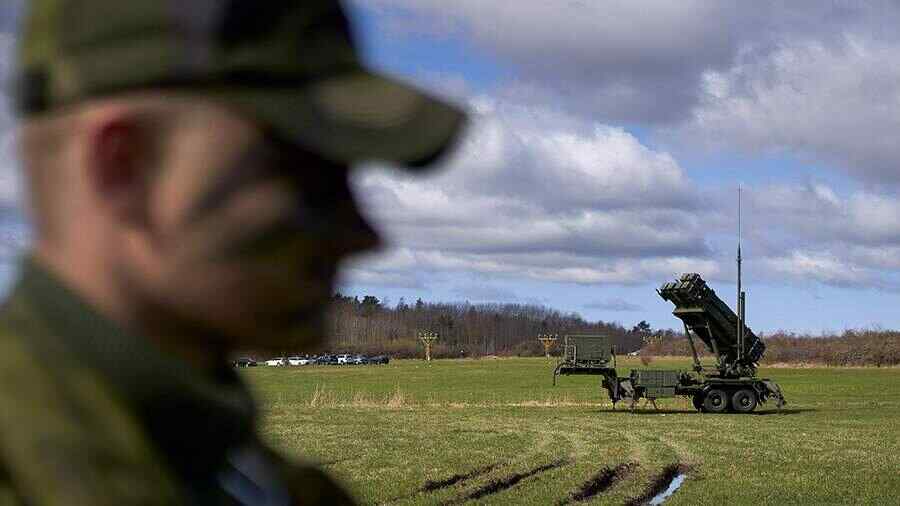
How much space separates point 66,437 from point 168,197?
171mm

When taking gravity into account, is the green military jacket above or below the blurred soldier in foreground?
below

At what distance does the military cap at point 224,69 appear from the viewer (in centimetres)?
74

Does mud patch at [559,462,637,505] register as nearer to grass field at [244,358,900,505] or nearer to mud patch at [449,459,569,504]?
grass field at [244,358,900,505]

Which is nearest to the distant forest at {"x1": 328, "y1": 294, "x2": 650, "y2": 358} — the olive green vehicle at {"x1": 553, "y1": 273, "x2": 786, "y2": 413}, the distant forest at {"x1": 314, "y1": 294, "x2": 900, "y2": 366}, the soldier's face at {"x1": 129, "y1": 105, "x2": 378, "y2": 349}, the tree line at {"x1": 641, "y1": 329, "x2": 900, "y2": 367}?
the distant forest at {"x1": 314, "y1": 294, "x2": 900, "y2": 366}

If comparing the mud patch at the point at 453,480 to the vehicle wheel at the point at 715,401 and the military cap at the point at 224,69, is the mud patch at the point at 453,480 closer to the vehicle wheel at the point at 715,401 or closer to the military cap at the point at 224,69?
the military cap at the point at 224,69

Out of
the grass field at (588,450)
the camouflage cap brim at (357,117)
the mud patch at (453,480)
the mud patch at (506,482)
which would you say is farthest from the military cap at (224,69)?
the mud patch at (453,480)

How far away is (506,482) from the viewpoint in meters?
14.5

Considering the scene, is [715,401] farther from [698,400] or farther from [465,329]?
[465,329]

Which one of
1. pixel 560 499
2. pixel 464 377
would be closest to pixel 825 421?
pixel 560 499

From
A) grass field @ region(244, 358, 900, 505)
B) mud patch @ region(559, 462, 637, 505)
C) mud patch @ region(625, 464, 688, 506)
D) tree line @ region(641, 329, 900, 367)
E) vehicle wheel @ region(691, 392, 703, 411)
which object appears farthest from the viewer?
tree line @ region(641, 329, 900, 367)

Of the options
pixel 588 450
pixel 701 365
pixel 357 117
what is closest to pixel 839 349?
pixel 701 365

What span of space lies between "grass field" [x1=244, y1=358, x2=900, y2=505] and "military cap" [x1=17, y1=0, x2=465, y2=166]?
0.29m

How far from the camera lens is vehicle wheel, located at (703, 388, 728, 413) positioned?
31.0m

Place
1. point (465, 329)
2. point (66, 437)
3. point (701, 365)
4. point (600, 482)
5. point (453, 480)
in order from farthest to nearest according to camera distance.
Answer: point (465, 329) < point (701, 365) < point (600, 482) < point (453, 480) < point (66, 437)
